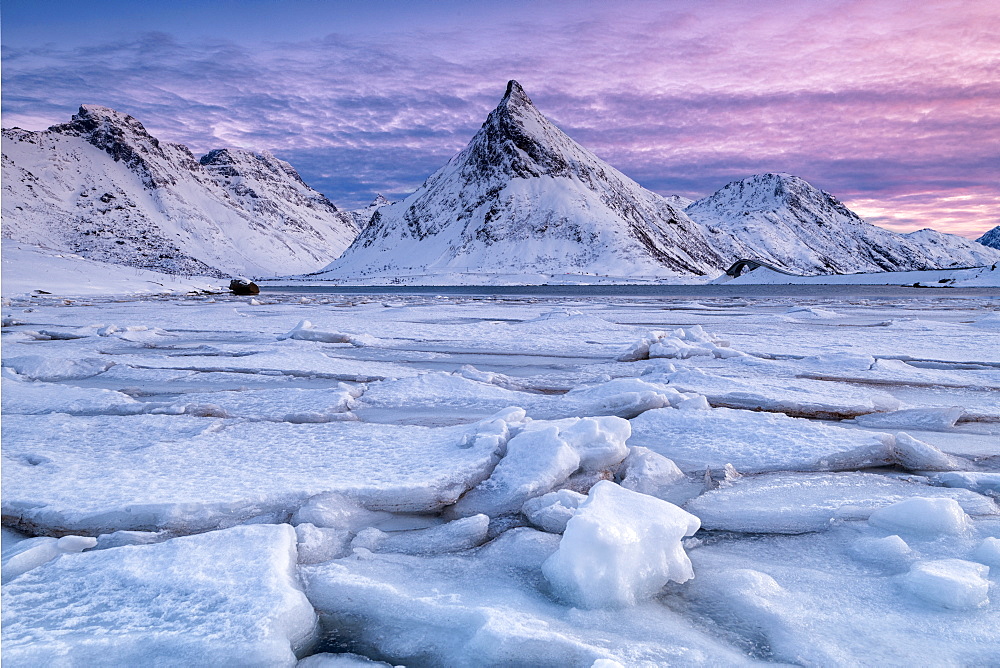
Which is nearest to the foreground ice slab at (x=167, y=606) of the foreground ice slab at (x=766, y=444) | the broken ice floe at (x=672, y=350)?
the foreground ice slab at (x=766, y=444)

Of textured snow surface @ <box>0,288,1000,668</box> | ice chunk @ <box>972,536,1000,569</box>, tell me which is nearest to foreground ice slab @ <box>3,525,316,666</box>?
textured snow surface @ <box>0,288,1000,668</box>

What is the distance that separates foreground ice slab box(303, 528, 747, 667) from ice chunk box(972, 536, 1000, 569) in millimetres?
1324

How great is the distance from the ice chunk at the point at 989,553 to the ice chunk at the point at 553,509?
1608 millimetres

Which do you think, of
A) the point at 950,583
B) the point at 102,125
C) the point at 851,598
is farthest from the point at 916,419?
the point at 102,125

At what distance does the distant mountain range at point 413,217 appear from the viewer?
3578 inches

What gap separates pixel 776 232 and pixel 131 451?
217544 mm

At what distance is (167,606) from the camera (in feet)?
6.81

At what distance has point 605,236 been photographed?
9050 cm

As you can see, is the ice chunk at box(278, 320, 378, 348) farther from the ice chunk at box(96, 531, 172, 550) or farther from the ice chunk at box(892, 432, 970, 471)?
the ice chunk at box(892, 432, 970, 471)

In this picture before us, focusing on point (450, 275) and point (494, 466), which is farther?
point (450, 275)

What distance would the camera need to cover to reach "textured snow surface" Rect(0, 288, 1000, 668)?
6.43 ft

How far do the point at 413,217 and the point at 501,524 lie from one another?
108802mm

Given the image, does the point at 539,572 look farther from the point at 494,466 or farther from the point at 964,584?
the point at 964,584

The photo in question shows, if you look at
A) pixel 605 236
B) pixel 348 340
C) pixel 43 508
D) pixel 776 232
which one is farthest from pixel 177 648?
pixel 776 232
